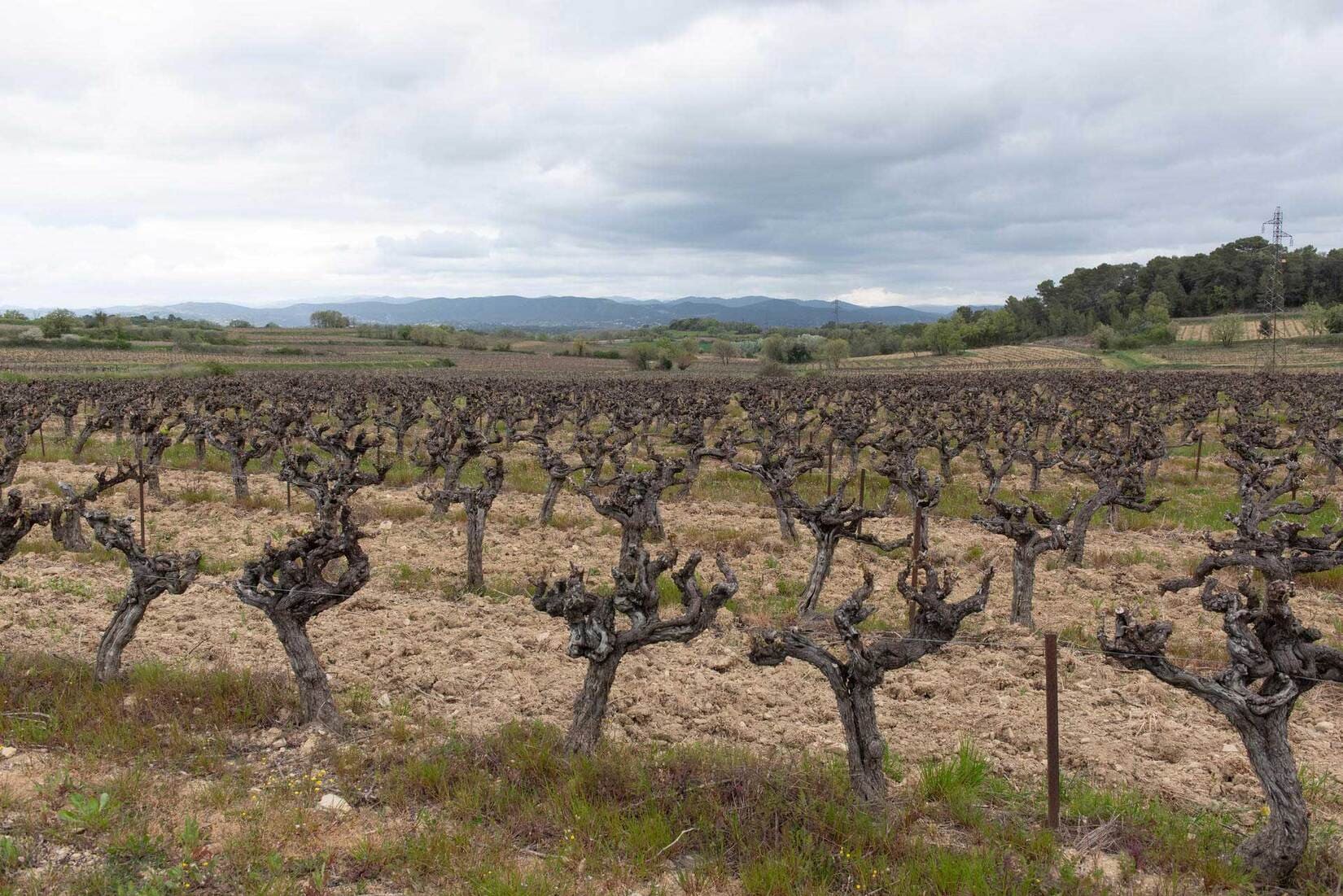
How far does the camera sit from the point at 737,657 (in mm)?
9703

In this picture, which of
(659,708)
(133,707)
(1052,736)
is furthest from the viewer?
(659,708)

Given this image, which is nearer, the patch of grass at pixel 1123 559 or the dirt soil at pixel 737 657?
the dirt soil at pixel 737 657

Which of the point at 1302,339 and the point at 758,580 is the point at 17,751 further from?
the point at 1302,339

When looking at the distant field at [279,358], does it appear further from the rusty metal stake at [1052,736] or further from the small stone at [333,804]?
the rusty metal stake at [1052,736]

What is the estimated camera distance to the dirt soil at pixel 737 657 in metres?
7.62

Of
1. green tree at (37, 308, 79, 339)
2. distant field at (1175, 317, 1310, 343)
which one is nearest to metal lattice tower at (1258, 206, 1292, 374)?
distant field at (1175, 317, 1310, 343)

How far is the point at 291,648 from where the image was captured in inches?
298

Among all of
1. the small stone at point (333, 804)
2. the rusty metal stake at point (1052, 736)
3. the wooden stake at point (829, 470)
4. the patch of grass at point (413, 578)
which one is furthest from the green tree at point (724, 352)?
the small stone at point (333, 804)

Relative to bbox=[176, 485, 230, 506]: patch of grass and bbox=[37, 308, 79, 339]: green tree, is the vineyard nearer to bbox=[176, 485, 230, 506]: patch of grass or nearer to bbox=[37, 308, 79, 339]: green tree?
bbox=[176, 485, 230, 506]: patch of grass

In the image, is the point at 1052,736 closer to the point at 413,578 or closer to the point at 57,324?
the point at 413,578

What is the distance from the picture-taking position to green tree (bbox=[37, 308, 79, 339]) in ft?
340

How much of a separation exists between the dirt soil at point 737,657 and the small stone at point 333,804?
168 cm

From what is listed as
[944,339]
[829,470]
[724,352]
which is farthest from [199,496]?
[944,339]

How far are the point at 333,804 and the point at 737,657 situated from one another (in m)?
4.90
